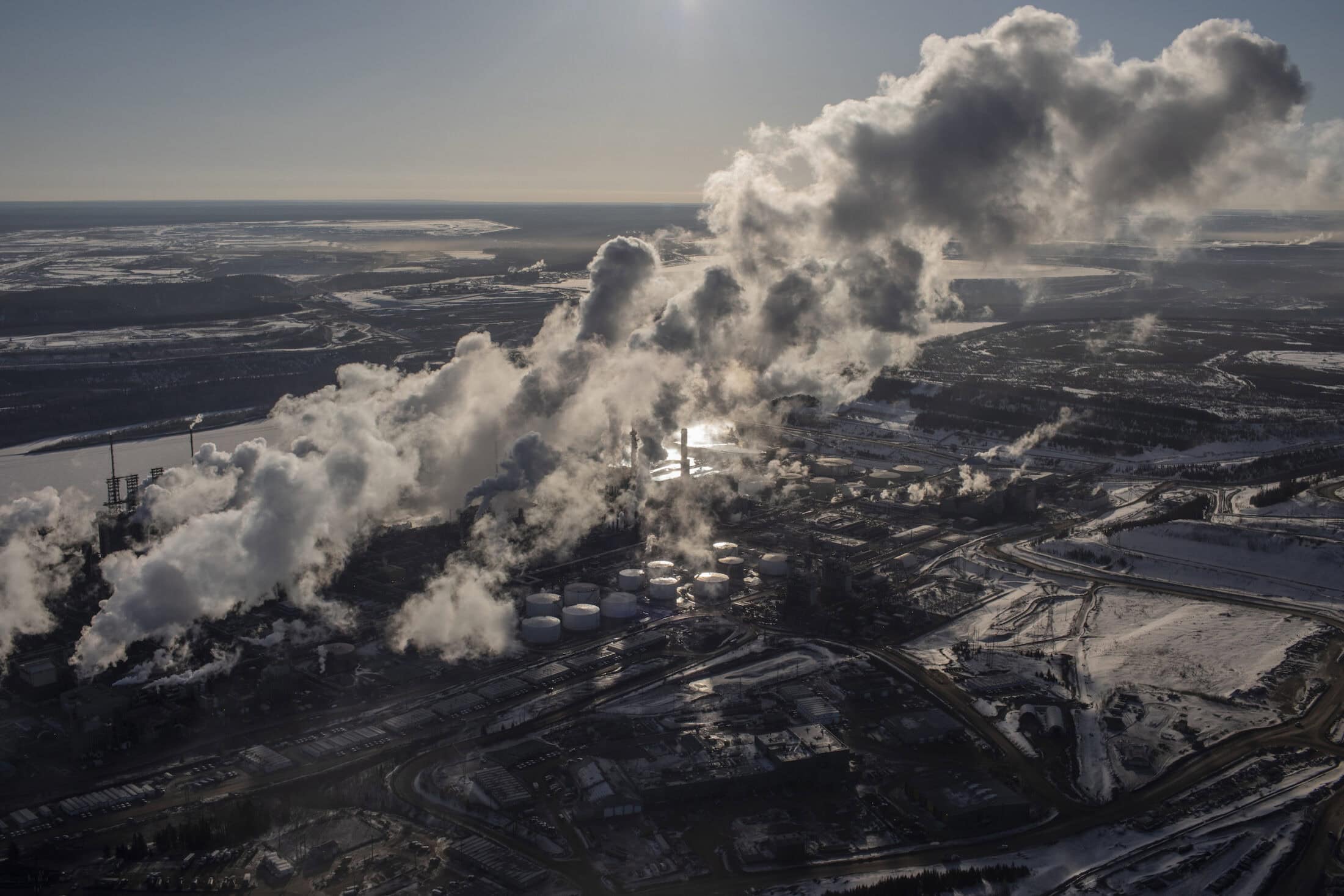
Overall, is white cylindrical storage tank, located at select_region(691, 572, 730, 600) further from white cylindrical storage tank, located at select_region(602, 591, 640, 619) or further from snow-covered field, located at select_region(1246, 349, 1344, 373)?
snow-covered field, located at select_region(1246, 349, 1344, 373)

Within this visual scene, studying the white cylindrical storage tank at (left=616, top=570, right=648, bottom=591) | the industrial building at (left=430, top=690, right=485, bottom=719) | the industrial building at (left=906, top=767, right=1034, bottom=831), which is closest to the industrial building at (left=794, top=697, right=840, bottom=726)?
the industrial building at (left=906, top=767, right=1034, bottom=831)

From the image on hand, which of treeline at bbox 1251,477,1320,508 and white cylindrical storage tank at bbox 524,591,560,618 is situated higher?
treeline at bbox 1251,477,1320,508

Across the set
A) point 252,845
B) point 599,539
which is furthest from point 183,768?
point 599,539

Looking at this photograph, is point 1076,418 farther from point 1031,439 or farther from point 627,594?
point 627,594

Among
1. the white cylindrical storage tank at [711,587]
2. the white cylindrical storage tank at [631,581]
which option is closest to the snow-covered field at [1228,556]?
the white cylindrical storage tank at [711,587]

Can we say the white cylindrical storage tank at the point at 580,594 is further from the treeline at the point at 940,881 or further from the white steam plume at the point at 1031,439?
the white steam plume at the point at 1031,439

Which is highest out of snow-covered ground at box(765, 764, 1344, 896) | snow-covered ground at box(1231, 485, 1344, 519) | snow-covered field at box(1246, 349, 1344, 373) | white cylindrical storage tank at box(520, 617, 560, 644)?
snow-covered field at box(1246, 349, 1344, 373)

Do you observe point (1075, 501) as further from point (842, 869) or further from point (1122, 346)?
point (1122, 346)
